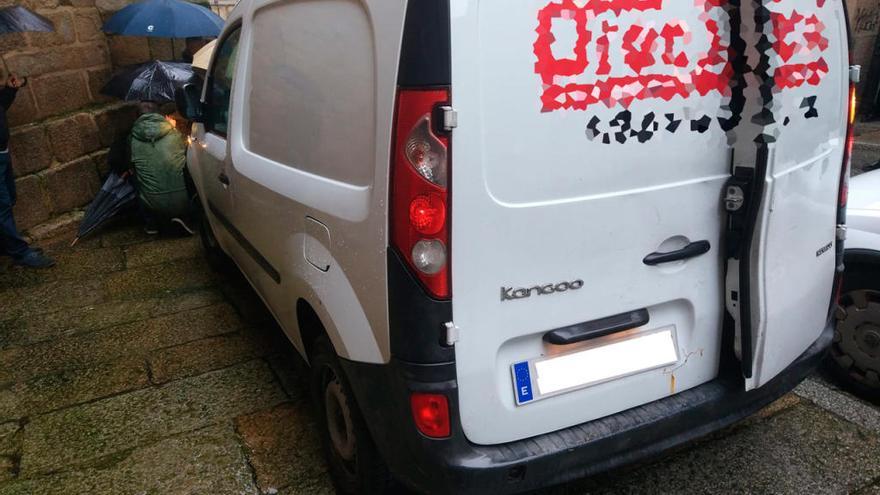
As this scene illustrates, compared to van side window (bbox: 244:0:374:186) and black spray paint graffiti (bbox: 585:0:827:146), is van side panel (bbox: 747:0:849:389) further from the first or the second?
van side window (bbox: 244:0:374:186)

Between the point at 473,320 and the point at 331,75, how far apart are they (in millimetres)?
908

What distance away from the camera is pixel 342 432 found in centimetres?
237

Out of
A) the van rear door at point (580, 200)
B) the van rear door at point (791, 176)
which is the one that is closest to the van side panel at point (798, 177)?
the van rear door at point (791, 176)

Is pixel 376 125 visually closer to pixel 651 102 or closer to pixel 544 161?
pixel 544 161

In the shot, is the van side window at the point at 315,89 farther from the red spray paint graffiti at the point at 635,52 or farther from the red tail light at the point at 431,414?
the red tail light at the point at 431,414

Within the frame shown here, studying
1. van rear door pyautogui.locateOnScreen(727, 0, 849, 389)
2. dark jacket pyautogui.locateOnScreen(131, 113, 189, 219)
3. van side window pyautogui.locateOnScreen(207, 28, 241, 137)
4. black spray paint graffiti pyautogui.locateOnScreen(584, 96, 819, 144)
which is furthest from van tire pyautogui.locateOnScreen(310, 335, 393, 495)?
dark jacket pyautogui.locateOnScreen(131, 113, 189, 219)

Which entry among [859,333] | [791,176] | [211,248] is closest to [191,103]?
[211,248]

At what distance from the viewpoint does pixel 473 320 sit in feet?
5.64

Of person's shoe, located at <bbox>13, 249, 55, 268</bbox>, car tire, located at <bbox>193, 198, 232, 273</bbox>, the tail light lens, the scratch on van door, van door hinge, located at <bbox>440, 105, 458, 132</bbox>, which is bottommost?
person's shoe, located at <bbox>13, 249, 55, 268</bbox>

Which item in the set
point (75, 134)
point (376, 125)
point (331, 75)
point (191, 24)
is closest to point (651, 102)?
point (376, 125)

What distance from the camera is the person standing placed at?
15.5ft

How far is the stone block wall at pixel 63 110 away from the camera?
5465 millimetres

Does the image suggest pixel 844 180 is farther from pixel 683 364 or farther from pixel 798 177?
pixel 683 364

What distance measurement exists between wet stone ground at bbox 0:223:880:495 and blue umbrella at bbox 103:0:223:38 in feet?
8.33
